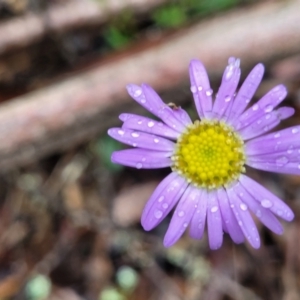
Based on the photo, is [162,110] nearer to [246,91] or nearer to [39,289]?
[246,91]

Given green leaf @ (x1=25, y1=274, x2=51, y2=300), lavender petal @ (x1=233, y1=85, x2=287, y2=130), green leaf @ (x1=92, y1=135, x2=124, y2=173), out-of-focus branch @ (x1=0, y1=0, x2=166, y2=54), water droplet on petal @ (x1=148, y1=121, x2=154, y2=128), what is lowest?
lavender petal @ (x1=233, y1=85, x2=287, y2=130)

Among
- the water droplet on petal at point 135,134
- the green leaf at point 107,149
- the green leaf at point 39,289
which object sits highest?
the green leaf at point 107,149

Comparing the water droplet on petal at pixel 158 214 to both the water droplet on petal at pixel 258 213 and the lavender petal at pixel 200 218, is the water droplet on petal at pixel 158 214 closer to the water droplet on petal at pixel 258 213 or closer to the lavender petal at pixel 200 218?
the lavender petal at pixel 200 218

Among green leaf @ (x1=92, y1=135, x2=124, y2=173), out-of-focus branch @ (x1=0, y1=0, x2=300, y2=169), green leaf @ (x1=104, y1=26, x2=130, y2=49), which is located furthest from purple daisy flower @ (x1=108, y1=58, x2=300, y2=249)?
green leaf @ (x1=104, y1=26, x2=130, y2=49)

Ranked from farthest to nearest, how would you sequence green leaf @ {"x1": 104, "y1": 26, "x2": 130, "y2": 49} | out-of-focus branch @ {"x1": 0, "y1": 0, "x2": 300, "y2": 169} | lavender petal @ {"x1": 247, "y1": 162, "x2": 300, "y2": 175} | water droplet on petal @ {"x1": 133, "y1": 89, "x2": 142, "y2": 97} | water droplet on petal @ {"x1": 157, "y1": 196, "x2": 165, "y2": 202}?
green leaf @ {"x1": 104, "y1": 26, "x2": 130, "y2": 49}, out-of-focus branch @ {"x1": 0, "y1": 0, "x2": 300, "y2": 169}, water droplet on petal @ {"x1": 157, "y1": 196, "x2": 165, "y2": 202}, water droplet on petal @ {"x1": 133, "y1": 89, "x2": 142, "y2": 97}, lavender petal @ {"x1": 247, "y1": 162, "x2": 300, "y2": 175}

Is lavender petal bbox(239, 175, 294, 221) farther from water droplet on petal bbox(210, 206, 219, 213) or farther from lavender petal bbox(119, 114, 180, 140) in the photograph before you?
lavender petal bbox(119, 114, 180, 140)

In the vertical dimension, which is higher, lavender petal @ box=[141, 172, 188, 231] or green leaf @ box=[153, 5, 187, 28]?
green leaf @ box=[153, 5, 187, 28]

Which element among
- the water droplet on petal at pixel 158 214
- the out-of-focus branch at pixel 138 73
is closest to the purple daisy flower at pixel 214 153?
the water droplet on petal at pixel 158 214
